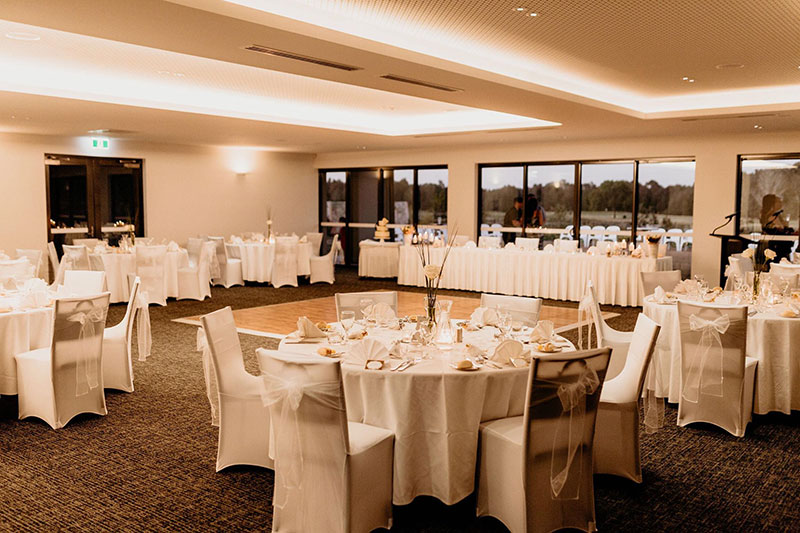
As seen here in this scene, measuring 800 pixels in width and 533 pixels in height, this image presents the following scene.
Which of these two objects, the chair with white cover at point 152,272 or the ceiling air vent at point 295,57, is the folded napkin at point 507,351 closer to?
the ceiling air vent at point 295,57

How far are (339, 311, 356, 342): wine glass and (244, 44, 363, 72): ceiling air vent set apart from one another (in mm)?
2255

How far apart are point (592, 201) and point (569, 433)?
11.2 m

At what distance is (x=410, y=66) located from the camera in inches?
248

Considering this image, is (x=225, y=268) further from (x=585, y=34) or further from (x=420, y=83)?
(x=585, y=34)

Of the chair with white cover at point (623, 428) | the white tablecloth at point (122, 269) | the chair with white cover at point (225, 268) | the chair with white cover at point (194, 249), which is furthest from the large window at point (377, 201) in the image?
the chair with white cover at point (623, 428)

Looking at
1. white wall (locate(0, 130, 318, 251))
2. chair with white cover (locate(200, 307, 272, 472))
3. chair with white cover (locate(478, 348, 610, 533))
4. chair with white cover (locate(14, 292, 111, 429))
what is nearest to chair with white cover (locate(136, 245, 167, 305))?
white wall (locate(0, 130, 318, 251))

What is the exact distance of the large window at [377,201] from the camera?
53.5 feet

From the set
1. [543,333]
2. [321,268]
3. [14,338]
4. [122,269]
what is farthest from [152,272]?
[543,333]

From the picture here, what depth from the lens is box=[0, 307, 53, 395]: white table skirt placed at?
543 centimetres

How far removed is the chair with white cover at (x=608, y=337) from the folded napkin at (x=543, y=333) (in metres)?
1.23

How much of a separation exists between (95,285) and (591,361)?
5134 millimetres

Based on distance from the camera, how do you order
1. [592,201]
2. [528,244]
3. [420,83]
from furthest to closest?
1. [592,201]
2. [528,244]
3. [420,83]

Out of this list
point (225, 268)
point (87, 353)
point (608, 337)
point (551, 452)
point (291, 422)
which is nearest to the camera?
point (291, 422)

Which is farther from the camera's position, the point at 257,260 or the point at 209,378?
the point at 257,260
